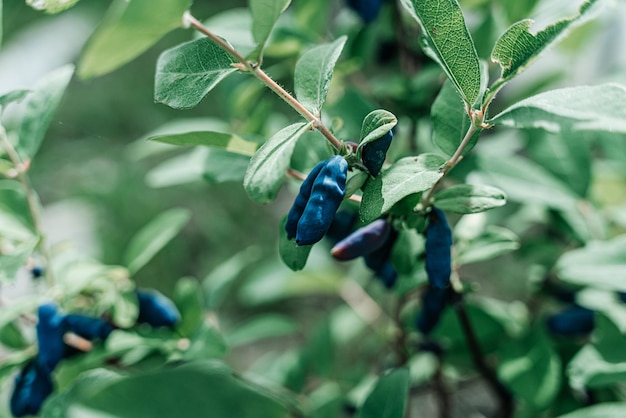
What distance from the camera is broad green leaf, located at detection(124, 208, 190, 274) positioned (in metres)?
0.91

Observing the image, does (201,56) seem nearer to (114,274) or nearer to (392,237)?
(392,237)

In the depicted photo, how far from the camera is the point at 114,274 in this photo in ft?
2.81

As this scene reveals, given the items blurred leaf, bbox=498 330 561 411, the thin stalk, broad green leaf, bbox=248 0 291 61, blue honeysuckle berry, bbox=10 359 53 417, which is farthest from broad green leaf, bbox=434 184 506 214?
blue honeysuckle berry, bbox=10 359 53 417

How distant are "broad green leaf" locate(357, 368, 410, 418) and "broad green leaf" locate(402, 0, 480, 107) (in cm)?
33

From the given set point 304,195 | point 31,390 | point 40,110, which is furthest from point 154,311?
point 304,195

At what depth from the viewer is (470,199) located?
1.97 feet

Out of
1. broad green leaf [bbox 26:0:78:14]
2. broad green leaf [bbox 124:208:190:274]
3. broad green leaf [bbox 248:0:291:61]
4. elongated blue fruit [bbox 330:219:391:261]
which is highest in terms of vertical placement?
broad green leaf [bbox 26:0:78:14]

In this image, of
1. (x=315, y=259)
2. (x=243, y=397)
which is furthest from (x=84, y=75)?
(x=315, y=259)

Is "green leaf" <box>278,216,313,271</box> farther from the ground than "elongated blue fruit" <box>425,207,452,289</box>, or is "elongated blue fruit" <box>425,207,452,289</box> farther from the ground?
"green leaf" <box>278,216,313,271</box>

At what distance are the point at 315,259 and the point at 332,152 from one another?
2.56ft

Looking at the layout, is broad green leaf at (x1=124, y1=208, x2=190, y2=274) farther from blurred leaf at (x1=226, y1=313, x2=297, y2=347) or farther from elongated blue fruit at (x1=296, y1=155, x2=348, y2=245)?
elongated blue fruit at (x1=296, y1=155, x2=348, y2=245)

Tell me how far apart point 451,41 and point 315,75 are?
122 millimetres

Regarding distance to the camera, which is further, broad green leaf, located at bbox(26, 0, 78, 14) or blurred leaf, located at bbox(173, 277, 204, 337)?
blurred leaf, located at bbox(173, 277, 204, 337)

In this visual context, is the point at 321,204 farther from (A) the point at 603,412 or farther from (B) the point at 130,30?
(A) the point at 603,412
